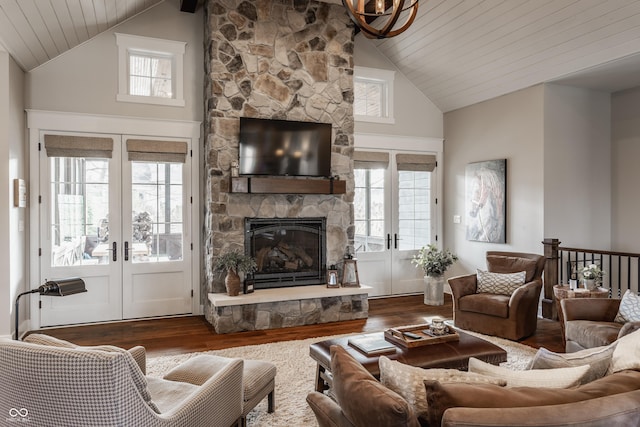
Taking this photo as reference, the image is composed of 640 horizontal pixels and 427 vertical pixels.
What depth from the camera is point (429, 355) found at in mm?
2904

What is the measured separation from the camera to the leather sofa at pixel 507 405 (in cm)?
124

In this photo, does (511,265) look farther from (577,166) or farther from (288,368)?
(288,368)

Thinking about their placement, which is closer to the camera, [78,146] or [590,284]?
[590,284]

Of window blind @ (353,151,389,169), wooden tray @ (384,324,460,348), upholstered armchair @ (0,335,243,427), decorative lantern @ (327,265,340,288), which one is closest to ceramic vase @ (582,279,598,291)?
wooden tray @ (384,324,460,348)

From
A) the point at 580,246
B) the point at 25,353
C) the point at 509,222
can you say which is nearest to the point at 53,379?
the point at 25,353

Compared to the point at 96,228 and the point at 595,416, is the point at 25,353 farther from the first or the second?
the point at 96,228

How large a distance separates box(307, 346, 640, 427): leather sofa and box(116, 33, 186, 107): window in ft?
15.7

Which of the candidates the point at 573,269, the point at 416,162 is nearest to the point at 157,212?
the point at 416,162

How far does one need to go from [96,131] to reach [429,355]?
4.46 m

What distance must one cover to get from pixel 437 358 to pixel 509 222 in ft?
12.1

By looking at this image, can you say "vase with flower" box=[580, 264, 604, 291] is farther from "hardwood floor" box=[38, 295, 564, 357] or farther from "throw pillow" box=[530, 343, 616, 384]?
"throw pillow" box=[530, 343, 616, 384]

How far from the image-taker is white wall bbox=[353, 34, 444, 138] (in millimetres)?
6539

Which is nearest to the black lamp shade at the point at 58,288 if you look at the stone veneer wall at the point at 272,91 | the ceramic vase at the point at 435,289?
the stone veneer wall at the point at 272,91

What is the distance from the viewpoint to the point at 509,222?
5941 mm
